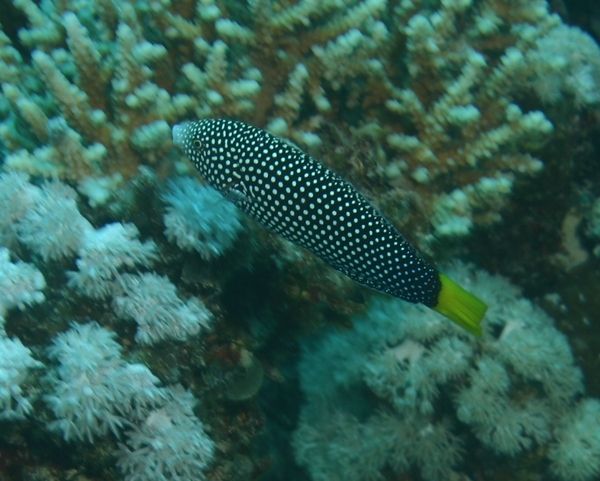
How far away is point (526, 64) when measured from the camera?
4047mm

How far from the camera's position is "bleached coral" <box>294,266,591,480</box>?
4.01m

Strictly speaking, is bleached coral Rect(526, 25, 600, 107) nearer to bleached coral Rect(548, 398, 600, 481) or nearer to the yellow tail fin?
the yellow tail fin

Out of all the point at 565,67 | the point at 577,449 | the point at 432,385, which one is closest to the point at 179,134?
the point at 432,385

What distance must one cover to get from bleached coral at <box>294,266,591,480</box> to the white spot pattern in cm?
153

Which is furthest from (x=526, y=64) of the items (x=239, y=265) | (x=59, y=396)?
(x=59, y=396)

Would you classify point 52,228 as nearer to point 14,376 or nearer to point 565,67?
point 14,376

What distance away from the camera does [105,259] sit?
2.84 meters

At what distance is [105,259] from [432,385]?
2.79 m

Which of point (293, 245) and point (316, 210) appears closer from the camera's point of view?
point (316, 210)

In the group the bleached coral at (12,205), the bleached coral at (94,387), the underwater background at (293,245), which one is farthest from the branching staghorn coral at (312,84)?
the bleached coral at (94,387)

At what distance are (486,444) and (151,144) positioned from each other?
3.63 m

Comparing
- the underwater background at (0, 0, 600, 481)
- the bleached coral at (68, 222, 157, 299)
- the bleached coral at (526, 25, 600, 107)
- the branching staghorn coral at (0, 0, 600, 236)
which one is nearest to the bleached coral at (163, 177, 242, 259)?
the underwater background at (0, 0, 600, 481)

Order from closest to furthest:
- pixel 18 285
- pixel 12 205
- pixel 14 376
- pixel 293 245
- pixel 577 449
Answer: pixel 14 376 < pixel 18 285 < pixel 12 205 < pixel 293 245 < pixel 577 449

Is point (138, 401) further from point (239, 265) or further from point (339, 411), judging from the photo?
point (339, 411)
